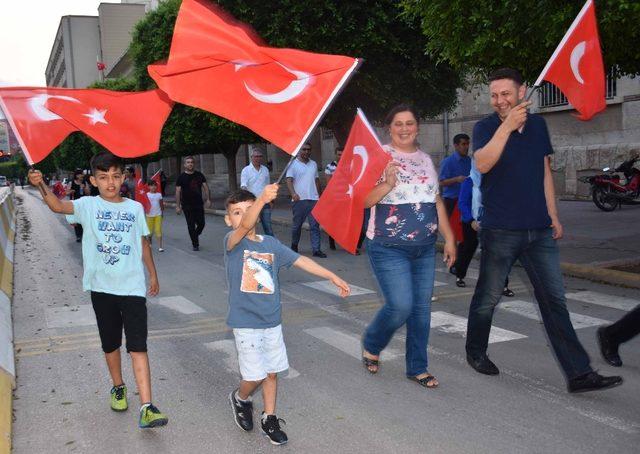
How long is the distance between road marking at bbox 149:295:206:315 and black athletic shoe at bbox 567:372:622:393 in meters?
4.14

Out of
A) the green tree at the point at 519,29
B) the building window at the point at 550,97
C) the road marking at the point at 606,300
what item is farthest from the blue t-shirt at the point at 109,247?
the building window at the point at 550,97

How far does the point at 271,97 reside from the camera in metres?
4.06

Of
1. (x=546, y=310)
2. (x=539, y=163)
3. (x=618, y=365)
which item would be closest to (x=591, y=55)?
(x=539, y=163)

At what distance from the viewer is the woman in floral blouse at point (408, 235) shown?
14.6 ft

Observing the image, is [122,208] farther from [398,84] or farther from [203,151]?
[203,151]

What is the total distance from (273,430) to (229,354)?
6.25 ft

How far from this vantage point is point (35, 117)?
14.2ft

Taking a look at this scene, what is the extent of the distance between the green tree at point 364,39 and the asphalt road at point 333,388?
8404mm

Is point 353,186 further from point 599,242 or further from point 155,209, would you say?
point 155,209

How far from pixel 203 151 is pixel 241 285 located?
2972 cm

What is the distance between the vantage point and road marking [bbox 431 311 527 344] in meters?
5.79

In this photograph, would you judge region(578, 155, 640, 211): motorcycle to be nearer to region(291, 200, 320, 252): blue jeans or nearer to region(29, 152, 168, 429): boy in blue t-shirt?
region(291, 200, 320, 252): blue jeans

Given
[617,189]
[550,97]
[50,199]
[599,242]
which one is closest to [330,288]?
[50,199]

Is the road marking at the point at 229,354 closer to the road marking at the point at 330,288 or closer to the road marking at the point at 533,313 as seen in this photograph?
the road marking at the point at 330,288
